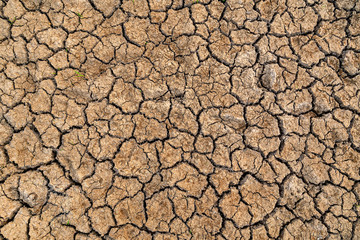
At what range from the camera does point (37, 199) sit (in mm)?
2092

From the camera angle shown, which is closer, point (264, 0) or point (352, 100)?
point (352, 100)

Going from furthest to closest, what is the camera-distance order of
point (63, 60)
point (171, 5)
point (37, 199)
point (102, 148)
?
point (171, 5)
point (63, 60)
point (102, 148)
point (37, 199)

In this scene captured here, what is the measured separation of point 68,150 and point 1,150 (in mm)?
529

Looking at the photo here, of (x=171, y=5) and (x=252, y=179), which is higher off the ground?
(x=171, y=5)

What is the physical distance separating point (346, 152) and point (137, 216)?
6.05ft

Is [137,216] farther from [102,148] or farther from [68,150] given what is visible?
[68,150]

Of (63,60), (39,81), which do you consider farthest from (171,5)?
(39,81)

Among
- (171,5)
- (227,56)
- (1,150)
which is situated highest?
(171,5)

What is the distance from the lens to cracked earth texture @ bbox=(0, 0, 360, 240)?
83.5 inches

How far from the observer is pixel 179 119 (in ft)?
7.64

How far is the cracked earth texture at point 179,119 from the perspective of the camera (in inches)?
83.5

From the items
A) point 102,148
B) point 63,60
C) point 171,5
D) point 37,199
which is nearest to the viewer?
point 37,199

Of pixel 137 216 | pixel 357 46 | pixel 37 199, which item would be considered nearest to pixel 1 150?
pixel 37 199

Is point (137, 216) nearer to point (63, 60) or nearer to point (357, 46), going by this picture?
point (63, 60)
